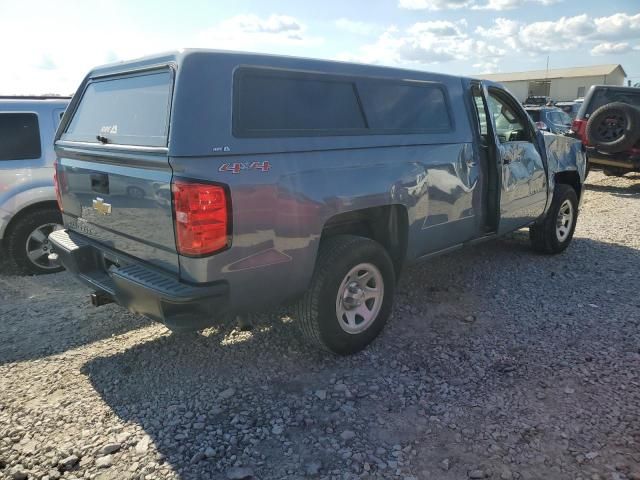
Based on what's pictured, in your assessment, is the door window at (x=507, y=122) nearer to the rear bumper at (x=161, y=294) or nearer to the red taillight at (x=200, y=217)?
the red taillight at (x=200, y=217)

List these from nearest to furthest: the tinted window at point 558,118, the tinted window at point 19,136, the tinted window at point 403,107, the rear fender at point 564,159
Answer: the tinted window at point 403,107 < the tinted window at point 19,136 < the rear fender at point 564,159 < the tinted window at point 558,118

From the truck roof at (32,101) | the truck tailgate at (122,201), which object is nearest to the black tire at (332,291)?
the truck tailgate at (122,201)

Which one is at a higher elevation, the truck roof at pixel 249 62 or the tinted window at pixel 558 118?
the truck roof at pixel 249 62

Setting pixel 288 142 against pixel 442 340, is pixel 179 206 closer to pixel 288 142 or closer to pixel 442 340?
pixel 288 142

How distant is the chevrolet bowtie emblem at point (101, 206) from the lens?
320 cm

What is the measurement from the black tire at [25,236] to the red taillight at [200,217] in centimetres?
346

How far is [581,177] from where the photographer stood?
240 inches

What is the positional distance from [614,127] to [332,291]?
351 inches

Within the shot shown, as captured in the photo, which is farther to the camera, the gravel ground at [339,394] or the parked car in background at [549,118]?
the parked car in background at [549,118]

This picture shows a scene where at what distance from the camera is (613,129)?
9758 millimetres

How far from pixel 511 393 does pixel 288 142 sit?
80.4 inches

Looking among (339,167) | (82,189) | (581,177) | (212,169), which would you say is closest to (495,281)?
(581,177)

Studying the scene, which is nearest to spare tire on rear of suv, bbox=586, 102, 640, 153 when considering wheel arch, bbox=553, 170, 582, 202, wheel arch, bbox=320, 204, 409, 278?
wheel arch, bbox=553, 170, 582, 202

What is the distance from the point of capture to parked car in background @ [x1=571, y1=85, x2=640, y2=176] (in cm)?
942
